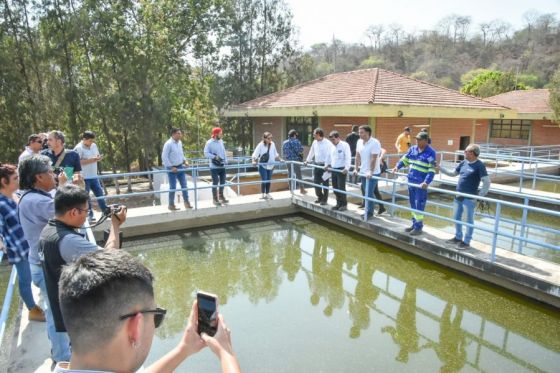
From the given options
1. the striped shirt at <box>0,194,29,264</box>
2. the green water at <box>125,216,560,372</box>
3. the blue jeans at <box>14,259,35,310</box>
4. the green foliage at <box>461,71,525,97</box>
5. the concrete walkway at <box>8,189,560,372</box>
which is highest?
the green foliage at <box>461,71,525,97</box>

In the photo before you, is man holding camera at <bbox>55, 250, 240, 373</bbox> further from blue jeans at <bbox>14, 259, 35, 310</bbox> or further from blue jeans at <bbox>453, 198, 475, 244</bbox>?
blue jeans at <bbox>453, 198, 475, 244</bbox>

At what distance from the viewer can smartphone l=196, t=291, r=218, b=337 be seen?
47.0 inches

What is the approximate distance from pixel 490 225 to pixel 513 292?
396cm

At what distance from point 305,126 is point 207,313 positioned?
575 inches

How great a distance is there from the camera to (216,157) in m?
7.86

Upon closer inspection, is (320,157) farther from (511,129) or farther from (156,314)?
(511,129)

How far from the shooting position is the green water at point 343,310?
12.6 ft

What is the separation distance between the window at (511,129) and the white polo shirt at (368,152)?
19.4m

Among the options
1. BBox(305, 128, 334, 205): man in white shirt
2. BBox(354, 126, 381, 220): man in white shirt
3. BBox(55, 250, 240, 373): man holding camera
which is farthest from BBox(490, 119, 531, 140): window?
BBox(55, 250, 240, 373): man holding camera

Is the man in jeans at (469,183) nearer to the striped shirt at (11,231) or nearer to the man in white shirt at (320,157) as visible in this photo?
the man in white shirt at (320,157)

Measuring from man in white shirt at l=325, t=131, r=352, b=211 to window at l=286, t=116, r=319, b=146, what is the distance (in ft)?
24.7

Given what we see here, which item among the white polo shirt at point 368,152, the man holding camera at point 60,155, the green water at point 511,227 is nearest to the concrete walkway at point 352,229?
the green water at point 511,227

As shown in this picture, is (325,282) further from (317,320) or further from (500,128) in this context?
(500,128)

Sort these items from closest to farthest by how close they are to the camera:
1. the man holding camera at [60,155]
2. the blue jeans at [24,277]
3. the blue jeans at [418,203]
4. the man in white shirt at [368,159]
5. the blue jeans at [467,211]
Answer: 1. the blue jeans at [24,277]
2. the man holding camera at [60,155]
3. the blue jeans at [467,211]
4. the blue jeans at [418,203]
5. the man in white shirt at [368,159]
